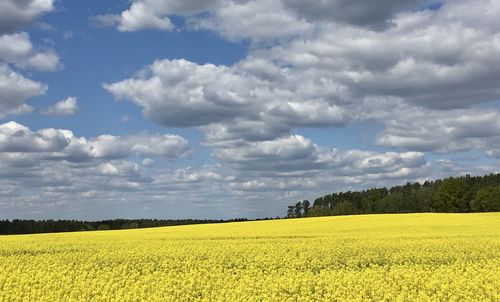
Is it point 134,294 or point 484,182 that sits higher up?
point 484,182

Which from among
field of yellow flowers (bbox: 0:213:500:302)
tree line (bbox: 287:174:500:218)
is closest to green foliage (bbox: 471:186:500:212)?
tree line (bbox: 287:174:500:218)

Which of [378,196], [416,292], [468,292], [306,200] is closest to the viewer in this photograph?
[468,292]

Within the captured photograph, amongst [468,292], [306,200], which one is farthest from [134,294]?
[306,200]

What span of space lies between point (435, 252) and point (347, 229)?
78.8 feet

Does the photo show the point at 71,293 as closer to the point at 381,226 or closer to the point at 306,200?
the point at 381,226

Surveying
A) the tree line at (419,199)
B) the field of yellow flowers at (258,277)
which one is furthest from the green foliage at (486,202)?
the field of yellow flowers at (258,277)

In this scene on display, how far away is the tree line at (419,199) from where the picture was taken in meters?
112

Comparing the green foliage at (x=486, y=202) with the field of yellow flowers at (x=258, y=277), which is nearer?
the field of yellow flowers at (x=258, y=277)

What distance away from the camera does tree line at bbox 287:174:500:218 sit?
11169 centimetres

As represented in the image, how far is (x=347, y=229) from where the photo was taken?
47.8 metres

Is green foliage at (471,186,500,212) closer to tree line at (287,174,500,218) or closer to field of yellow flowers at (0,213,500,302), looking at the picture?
tree line at (287,174,500,218)

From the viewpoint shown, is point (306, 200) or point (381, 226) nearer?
point (381, 226)

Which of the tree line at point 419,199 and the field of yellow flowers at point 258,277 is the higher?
the tree line at point 419,199

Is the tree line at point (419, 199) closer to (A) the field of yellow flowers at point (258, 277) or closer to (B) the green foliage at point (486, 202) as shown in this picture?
(B) the green foliage at point (486, 202)
